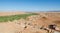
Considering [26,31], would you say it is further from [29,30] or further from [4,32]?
[4,32]

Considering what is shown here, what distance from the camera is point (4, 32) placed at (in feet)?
52.4

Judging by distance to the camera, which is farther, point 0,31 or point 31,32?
point 0,31

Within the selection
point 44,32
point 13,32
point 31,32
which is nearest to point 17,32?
point 13,32

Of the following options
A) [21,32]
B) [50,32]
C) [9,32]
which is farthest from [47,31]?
[9,32]

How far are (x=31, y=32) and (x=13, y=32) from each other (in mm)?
2010

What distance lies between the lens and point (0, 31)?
16.2 meters

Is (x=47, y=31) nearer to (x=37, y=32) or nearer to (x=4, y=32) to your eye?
(x=37, y=32)

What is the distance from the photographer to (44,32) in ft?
47.9

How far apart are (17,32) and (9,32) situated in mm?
1006

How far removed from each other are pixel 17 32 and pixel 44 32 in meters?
2.64

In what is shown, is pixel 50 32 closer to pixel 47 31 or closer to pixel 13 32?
pixel 47 31

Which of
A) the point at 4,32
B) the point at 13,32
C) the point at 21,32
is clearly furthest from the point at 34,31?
the point at 4,32

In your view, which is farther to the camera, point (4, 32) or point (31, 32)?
point (4, 32)

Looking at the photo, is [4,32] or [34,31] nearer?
[34,31]
